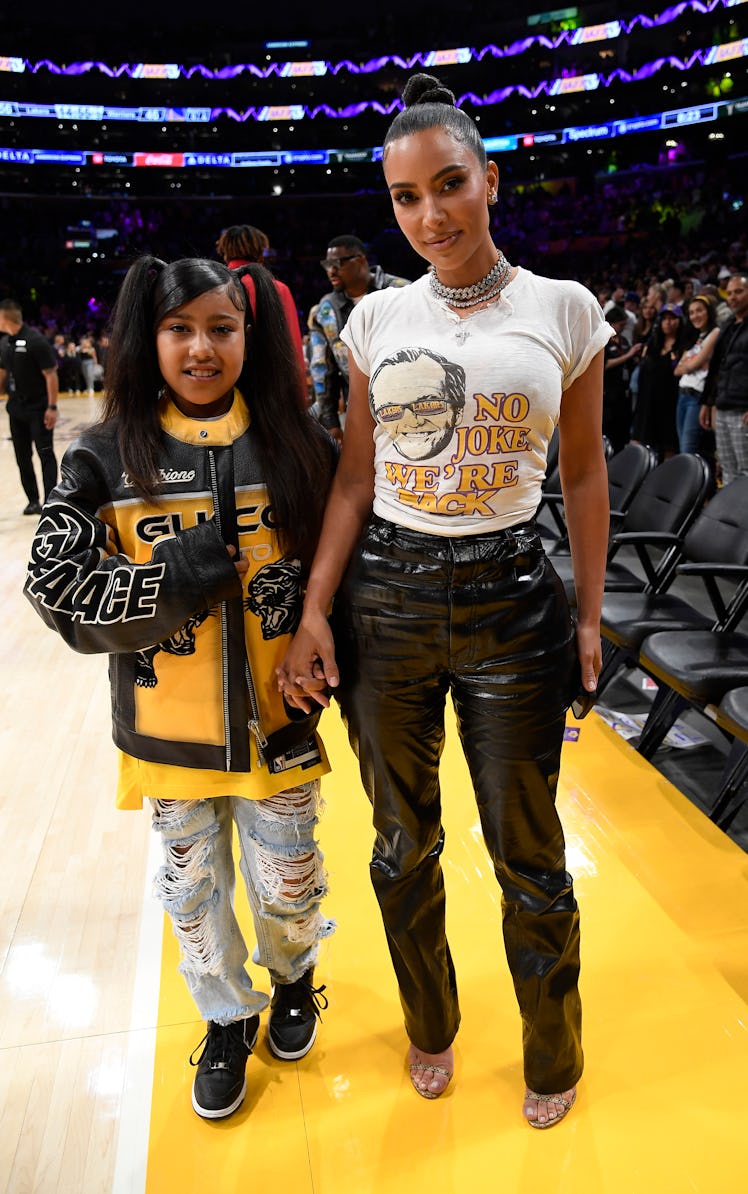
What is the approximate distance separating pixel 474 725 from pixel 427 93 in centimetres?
94

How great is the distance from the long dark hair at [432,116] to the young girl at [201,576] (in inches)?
13.4

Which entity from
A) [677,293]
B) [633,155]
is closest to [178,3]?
[633,155]

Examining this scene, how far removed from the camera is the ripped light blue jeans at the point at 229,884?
1.54 meters

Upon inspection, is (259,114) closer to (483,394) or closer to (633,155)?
(633,155)

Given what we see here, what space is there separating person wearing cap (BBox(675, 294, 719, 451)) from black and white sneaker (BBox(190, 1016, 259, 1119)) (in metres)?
4.98

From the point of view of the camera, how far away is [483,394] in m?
1.24

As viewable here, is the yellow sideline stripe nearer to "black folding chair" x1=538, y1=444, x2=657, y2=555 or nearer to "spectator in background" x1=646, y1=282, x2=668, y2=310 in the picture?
"black folding chair" x1=538, y1=444, x2=657, y2=555

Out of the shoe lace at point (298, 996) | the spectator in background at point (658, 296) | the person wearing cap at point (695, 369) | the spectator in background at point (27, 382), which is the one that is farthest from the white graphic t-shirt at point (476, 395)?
the spectator in background at point (658, 296)

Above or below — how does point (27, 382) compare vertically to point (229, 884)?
above

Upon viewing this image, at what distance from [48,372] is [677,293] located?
226 inches

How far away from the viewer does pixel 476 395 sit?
4.06 ft

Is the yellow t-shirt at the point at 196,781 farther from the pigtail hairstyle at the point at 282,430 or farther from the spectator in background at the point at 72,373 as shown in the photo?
the spectator in background at the point at 72,373

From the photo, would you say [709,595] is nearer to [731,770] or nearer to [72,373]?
[731,770]

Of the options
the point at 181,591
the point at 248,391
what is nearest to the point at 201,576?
the point at 181,591
